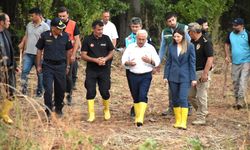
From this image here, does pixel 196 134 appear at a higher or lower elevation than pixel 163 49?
lower

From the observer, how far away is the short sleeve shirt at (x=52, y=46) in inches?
376

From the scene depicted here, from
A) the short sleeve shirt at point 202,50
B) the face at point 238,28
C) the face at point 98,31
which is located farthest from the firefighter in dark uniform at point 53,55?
the face at point 238,28

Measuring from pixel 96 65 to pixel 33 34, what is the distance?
7.87ft

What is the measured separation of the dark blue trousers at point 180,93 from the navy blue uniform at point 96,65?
1.23 m

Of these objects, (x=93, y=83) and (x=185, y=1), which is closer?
(x=93, y=83)

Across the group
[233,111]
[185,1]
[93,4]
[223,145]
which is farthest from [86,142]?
[185,1]

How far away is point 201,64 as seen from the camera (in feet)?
32.5

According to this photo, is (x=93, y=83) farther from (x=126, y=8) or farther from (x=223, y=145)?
(x=126, y=8)

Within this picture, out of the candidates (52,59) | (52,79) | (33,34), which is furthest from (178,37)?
(33,34)

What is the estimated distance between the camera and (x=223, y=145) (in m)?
8.43

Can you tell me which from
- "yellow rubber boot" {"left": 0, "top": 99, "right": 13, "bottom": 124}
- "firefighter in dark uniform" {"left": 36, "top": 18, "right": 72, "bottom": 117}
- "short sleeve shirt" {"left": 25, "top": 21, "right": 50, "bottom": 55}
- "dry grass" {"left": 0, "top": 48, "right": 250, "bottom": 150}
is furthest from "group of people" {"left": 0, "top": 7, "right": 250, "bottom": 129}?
"short sleeve shirt" {"left": 25, "top": 21, "right": 50, "bottom": 55}

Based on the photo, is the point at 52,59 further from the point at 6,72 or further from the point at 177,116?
the point at 177,116

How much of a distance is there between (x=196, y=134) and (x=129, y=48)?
191 centimetres

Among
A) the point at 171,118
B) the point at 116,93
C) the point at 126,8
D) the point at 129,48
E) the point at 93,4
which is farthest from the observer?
the point at 126,8
